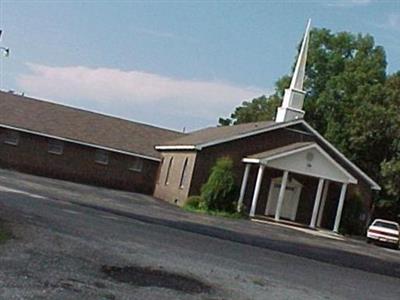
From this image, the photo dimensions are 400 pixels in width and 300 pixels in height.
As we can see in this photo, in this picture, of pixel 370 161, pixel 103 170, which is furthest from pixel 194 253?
pixel 370 161

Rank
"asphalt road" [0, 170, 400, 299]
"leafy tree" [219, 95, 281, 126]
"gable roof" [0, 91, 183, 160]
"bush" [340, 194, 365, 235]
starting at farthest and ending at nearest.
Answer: "leafy tree" [219, 95, 281, 126], "gable roof" [0, 91, 183, 160], "bush" [340, 194, 365, 235], "asphalt road" [0, 170, 400, 299]

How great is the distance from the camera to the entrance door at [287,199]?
148 feet

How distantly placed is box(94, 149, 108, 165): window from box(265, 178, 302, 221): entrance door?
34.3 feet

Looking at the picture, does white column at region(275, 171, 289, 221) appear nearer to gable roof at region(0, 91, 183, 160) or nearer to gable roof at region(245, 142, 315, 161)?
gable roof at region(245, 142, 315, 161)

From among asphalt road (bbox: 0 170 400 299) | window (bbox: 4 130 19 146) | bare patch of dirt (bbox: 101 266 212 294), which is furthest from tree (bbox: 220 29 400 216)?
bare patch of dirt (bbox: 101 266 212 294)

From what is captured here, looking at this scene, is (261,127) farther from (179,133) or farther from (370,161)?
(370,161)

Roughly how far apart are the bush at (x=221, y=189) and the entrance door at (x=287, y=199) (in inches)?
161

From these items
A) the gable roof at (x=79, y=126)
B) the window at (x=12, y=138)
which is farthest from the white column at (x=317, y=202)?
the window at (x=12, y=138)

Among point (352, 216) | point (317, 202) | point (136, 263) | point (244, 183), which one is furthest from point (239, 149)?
point (136, 263)

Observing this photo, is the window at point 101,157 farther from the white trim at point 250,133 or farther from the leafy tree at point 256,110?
the leafy tree at point 256,110

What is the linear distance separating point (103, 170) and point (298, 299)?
3742 centimetres

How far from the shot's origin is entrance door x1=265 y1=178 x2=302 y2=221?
4512 centimetres

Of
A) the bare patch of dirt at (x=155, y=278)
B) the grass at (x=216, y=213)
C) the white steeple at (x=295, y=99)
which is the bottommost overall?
the bare patch of dirt at (x=155, y=278)

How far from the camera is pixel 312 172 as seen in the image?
144ft
